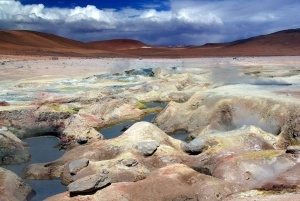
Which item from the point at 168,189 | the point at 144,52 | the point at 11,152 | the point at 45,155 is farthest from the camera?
the point at 144,52

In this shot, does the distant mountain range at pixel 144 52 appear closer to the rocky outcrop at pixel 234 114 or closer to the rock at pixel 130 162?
the rocky outcrop at pixel 234 114

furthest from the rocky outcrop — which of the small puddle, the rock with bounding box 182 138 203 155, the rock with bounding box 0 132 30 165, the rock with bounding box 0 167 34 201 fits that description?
the rock with bounding box 0 167 34 201

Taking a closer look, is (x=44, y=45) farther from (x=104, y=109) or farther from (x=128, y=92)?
(x=104, y=109)

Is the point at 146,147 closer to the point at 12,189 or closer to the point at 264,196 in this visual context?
the point at 12,189

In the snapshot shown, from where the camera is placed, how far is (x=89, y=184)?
8641mm

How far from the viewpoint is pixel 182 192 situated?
8781 millimetres

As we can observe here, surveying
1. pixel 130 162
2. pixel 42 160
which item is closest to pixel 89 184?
pixel 130 162

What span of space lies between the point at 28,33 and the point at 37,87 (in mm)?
61747

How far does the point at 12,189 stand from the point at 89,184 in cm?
209

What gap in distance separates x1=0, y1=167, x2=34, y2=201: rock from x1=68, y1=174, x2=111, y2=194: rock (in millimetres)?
1473

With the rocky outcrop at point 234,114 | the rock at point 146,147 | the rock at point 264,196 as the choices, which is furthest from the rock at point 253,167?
the rocky outcrop at point 234,114

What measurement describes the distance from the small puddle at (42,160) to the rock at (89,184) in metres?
1.40

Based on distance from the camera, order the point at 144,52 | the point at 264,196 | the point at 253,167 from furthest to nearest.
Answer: the point at 144,52, the point at 253,167, the point at 264,196

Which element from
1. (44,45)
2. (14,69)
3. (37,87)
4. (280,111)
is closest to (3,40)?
(44,45)
